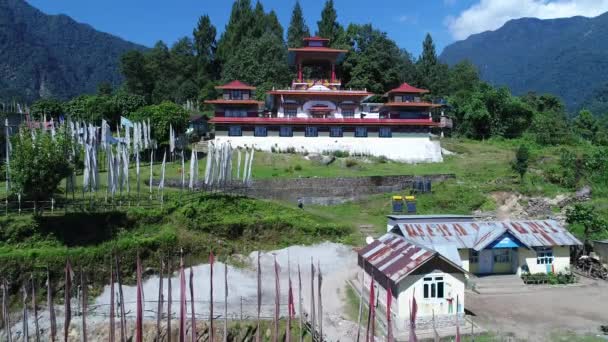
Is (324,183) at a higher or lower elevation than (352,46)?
lower

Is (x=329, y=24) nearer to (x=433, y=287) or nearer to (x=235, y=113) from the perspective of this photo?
(x=235, y=113)

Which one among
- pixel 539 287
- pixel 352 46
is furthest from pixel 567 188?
pixel 352 46

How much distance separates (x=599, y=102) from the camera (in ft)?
566

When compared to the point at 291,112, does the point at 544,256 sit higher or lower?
lower

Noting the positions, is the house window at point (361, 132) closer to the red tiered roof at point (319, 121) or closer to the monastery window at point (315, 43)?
the red tiered roof at point (319, 121)

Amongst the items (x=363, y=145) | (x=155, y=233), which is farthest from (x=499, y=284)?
(x=363, y=145)

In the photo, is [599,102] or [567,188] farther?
[599,102]

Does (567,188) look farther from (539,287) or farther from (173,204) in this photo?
(173,204)

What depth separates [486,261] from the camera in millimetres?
26312

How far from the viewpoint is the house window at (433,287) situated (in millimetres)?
20172

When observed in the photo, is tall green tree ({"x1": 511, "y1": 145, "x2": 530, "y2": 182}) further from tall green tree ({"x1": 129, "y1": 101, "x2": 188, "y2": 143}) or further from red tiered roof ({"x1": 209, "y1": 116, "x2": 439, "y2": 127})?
tall green tree ({"x1": 129, "y1": 101, "x2": 188, "y2": 143})

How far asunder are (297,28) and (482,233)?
6231 cm

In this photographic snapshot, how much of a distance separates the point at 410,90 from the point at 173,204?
3269 cm

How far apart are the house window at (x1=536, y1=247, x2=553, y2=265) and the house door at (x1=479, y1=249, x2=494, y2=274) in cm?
251
